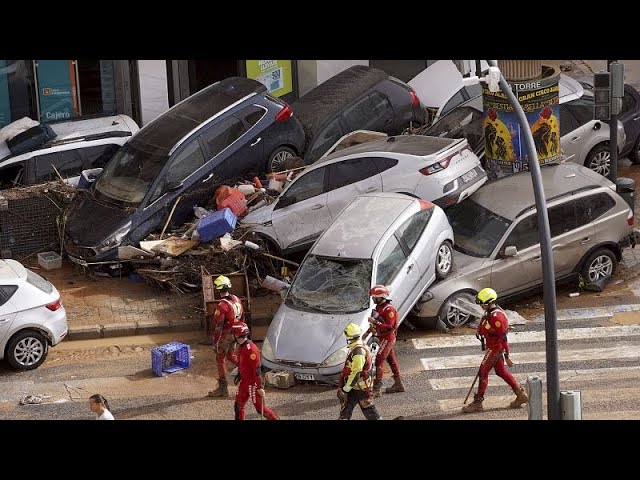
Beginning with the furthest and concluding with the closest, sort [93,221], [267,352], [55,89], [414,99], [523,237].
Result: 1. [55,89]
2. [414,99]
3. [93,221]
4. [523,237]
5. [267,352]

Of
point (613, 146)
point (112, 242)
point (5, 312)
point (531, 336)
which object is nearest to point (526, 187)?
point (613, 146)

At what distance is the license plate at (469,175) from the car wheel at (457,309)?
2145 millimetres

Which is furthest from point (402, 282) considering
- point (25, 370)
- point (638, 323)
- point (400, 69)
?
point (400, 69)

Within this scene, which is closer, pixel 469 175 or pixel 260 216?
pixel 469 175

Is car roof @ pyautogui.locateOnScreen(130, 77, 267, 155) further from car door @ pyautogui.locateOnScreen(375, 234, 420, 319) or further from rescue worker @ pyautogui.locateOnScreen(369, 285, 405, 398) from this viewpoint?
rescue worker @ pyautogui.locateOnScreen(369, 285, 405, 398)

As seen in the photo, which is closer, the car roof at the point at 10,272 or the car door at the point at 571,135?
the car roof at the point at 10,272

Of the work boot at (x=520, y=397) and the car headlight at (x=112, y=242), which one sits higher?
the car headlight at (x=112, y=242)

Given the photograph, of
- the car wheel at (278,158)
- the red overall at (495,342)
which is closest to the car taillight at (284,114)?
the car wheel at (278,158)

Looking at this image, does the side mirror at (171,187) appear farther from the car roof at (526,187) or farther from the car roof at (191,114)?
the car roof at (526,187)

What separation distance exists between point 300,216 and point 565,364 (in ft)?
16.2

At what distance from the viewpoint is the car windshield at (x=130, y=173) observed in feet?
74.6

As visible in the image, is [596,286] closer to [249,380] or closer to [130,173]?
[249,380]

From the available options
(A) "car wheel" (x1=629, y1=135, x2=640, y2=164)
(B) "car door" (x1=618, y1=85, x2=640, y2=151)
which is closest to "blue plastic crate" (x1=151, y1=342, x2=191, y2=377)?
(B) "car door" (x1=618, y1=85, x2=640, y2=151)

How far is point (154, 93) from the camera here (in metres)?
27.5
